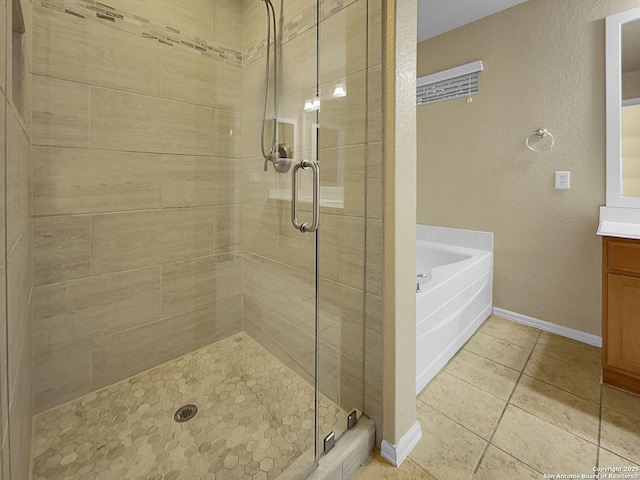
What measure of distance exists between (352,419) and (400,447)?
209 millimetres

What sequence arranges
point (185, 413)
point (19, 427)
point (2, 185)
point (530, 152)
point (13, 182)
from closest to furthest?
point (2, 185), point (13, 182), point (19, 427), point (185, 413), point (530, 152)

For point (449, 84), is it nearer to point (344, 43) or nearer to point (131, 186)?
point (344, 43)

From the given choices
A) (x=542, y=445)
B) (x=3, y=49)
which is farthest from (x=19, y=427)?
(x=542, y=445)

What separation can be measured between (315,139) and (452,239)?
1.95 m

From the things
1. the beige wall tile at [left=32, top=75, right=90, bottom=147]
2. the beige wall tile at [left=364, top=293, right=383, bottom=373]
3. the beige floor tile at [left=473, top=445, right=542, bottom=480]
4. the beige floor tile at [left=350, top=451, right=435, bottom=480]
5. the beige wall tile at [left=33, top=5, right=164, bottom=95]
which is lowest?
the beige floor tile at [left=350, top=451, right=435, bottom=480]

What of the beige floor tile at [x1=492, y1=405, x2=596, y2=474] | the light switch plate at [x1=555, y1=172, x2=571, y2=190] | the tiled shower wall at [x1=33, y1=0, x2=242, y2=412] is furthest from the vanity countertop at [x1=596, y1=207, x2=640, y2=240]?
the tiled shower wall at [x1=33, y1=0, x2=242, y2=412]

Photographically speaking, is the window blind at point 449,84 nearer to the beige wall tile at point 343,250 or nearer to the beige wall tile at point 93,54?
the beige wall tile at point 343,250

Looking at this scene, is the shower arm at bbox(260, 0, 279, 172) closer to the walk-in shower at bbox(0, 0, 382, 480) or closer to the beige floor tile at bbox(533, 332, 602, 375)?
the walk-in shower at bbox(0, 0, 382, 480)

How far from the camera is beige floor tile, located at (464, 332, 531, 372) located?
191cm

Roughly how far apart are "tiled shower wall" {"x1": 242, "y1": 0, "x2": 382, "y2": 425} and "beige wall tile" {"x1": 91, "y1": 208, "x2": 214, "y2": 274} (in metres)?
0.54

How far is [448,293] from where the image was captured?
1.84 metres

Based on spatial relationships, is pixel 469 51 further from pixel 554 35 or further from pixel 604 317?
pixel 604 317

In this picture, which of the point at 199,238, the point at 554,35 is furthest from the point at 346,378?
the point at 554,35

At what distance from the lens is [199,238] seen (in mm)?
1869
